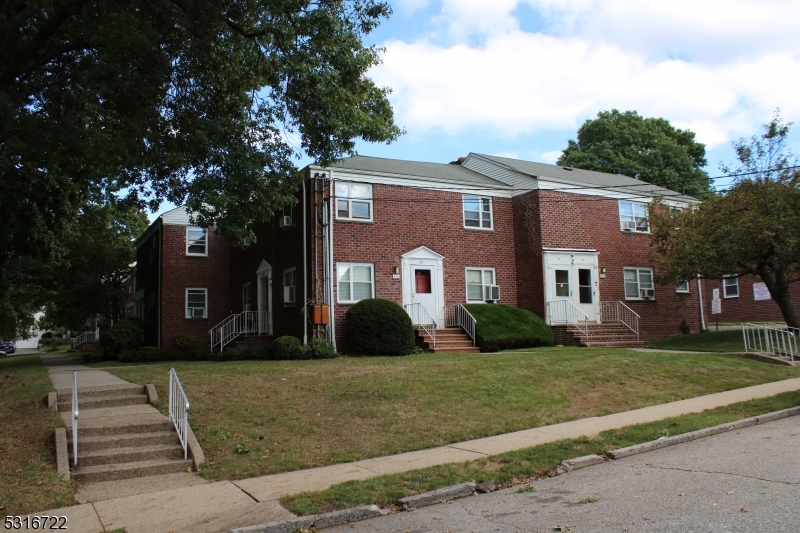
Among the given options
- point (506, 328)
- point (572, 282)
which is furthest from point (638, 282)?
point (506, 328)

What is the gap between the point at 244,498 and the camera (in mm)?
6516

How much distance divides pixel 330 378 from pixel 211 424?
3611 millimetres

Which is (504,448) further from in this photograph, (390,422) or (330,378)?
(330,378)

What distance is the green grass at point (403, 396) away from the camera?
8.62 m

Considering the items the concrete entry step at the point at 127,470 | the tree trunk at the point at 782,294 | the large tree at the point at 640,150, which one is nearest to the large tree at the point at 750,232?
the tree trunk at the point at 782,294

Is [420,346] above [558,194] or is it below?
below

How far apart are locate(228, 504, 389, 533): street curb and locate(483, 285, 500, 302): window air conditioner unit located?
16.4 meters

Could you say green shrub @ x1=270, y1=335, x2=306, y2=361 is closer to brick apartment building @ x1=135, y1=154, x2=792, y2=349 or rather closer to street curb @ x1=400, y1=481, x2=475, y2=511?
brick apartment building @ x1=135, y1=154, x2=792, y2=349

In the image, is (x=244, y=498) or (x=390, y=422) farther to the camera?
(x=390, y=422)

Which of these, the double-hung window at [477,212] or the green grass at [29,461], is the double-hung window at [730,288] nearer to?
the double-hung window at [477,212]

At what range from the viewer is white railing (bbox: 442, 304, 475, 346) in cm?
2025

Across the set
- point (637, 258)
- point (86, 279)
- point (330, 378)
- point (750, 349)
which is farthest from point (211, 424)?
point (86, 279)

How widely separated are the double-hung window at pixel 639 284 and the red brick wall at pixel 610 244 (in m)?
0.20

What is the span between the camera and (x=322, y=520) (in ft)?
18.9
